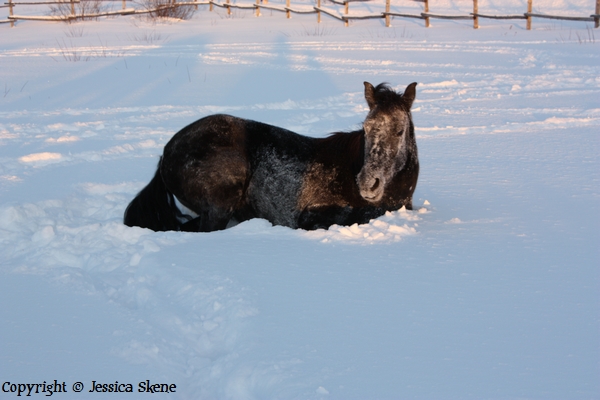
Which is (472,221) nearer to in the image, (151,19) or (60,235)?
(60,235)

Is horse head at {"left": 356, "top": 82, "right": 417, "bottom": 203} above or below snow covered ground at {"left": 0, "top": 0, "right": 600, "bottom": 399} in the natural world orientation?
above

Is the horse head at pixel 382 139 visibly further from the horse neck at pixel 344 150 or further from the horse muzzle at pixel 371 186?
the horse neck at pixel 344 150

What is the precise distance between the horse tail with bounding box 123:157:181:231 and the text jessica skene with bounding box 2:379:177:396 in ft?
7.80

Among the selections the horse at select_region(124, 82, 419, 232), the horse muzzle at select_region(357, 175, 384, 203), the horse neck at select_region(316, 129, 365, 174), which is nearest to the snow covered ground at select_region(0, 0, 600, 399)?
the horse muzzle at select_region(357, 175, 384, 203)

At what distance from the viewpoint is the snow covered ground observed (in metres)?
2.28

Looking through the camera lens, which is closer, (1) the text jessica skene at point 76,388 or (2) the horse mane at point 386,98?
(1) the text jessica skene at point 76,388

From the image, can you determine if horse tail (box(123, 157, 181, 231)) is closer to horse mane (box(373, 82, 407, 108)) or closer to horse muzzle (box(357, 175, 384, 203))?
horse muzzle (box(357, 175, 384, 203))

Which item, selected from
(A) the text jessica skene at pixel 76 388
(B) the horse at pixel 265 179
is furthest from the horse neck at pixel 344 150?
(A) the text jessica skene at pixel 76 388

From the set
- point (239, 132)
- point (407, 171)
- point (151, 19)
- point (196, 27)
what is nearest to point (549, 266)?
point (407, 171)

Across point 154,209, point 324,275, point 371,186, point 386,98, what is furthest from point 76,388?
point 386,98

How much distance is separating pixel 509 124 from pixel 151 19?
19.6 metres

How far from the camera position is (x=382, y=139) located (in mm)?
3975

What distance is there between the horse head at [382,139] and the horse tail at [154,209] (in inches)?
69.5

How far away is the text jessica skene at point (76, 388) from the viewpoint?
2158mm
